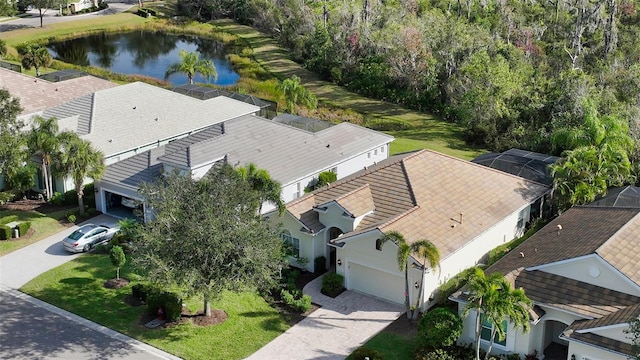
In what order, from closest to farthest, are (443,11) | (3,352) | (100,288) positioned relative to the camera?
(3,352) < (100,288) < (443,11)

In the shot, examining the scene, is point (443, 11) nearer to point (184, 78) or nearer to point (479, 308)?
point (184, 78)

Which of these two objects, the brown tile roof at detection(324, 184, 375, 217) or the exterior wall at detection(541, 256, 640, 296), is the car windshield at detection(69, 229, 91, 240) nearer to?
the brown tile roof at detection(324, 184, 375, 217)

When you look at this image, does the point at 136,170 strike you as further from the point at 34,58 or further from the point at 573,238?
the point at 34,58

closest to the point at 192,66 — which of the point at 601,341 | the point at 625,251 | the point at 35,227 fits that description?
the point at 35,227

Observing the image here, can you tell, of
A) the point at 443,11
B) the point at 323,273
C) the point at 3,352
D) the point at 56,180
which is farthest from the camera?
the point at 443,11

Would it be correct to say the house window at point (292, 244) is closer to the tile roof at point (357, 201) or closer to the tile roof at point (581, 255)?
the tile roof at point (357, 201)

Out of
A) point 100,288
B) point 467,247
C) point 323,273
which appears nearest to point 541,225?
point 467,247

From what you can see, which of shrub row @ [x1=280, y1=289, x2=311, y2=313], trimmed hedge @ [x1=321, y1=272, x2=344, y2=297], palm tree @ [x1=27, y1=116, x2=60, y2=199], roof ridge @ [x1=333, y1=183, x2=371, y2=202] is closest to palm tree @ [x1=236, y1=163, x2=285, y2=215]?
roof ridge @ [x1=333, y1=183, x2=371, y2=202]
